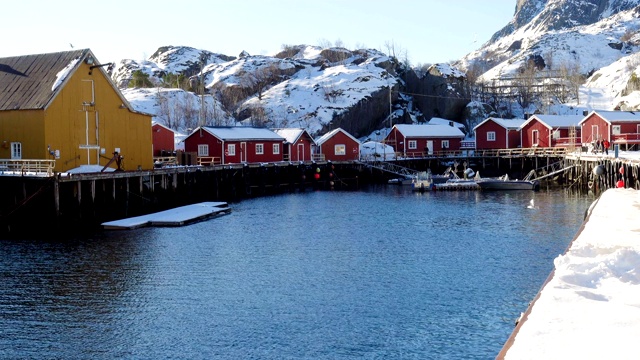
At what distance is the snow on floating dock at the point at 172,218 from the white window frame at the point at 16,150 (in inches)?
323

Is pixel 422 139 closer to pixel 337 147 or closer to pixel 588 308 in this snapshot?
pixel 337 147

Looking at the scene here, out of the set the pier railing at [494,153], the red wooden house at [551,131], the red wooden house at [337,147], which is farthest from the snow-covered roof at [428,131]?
the red wooden house at [551,131]

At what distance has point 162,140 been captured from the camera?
65.5m

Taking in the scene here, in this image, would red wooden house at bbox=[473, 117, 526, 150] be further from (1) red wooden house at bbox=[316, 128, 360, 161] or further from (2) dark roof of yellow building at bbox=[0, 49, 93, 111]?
(2) dark roof of yellow building at bbox=[0, 49, 93, 111]

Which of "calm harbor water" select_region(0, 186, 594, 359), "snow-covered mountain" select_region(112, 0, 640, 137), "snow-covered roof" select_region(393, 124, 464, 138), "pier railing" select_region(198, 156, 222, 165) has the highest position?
"snow-covered mountain" select_region(112, 0, 640, 137)

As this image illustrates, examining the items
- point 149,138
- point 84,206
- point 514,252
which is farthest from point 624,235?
point 149,138

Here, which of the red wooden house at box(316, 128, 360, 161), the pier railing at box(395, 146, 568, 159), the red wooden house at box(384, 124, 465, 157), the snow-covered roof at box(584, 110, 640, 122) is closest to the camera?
the snow-covered roof at box(584, 110, 640, 122)

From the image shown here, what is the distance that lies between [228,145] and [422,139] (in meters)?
29.9

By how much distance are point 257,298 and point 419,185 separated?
4239 centimetres

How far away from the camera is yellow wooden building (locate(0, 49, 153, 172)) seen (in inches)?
1596

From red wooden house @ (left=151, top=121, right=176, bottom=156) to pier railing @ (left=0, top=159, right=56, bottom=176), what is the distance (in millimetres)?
23525

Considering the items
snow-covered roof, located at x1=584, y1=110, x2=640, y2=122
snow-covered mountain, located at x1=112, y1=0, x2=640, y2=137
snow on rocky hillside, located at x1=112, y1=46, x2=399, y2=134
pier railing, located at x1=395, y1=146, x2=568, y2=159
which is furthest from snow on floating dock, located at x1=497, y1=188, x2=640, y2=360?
snow-covered mountain, located at x1=112, y1=0, x2=640, y2=137

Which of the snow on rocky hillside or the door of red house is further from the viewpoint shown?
the snow on rocky hillside

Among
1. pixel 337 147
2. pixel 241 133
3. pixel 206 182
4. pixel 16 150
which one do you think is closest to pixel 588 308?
pixel 16 150
